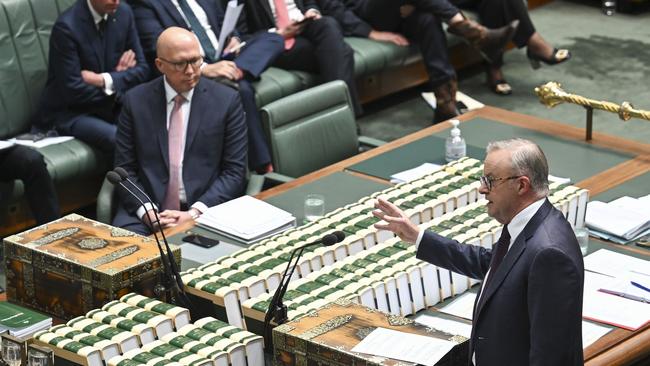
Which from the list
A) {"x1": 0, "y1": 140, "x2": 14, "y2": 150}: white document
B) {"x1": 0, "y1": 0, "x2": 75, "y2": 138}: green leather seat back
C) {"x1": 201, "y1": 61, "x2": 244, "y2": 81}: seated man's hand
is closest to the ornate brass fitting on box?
{"x1": 201, "y1": 61, "x2": 244, "y2": 81}: seated man's hand

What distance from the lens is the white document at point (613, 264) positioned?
458 cm

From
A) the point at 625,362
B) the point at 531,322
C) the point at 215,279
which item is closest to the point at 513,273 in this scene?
the point at 531,322

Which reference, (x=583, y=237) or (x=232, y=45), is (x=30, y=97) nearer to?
(x=232, y=45)

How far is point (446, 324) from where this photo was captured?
4.20 metres

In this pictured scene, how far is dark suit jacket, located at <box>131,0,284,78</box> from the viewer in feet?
23.4

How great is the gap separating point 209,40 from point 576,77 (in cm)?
290

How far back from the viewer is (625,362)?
13.3 feet

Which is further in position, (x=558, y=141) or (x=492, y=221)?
(x=558, y=141)

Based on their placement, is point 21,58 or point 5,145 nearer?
point 5,145

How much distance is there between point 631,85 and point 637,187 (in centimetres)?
343

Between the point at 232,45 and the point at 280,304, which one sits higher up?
the point at 280,304

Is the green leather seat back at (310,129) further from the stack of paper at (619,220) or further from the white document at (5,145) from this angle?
the stack of paper at (619,220)

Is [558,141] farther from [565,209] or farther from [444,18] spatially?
[444,18]

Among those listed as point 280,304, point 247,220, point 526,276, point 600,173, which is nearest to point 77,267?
point 280,304
